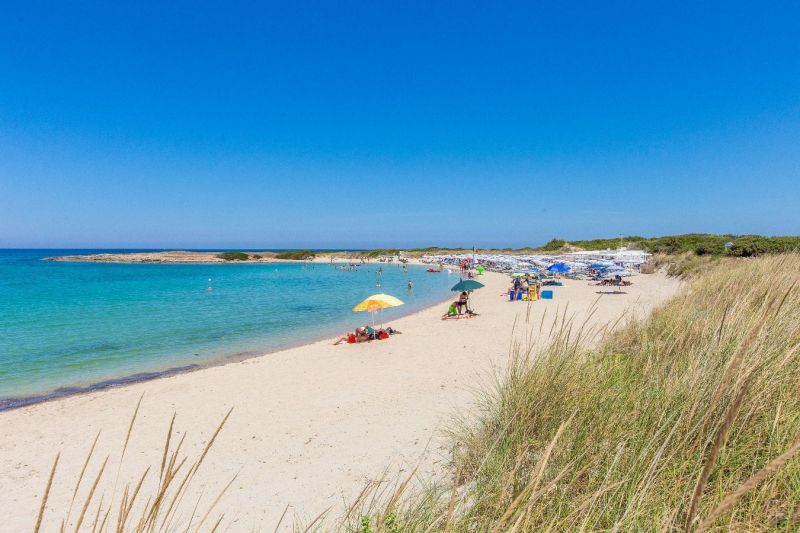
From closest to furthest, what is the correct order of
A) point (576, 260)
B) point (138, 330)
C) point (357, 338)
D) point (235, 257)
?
point (357, 338)
point (138, 330)
point (576, 260)
point (235, 257)

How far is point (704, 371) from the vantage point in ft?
8.15

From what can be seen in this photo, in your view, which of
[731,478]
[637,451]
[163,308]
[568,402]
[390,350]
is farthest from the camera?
[163,308]

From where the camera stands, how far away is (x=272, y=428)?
22.6 feet

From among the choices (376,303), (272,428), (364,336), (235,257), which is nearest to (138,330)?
(364,336)

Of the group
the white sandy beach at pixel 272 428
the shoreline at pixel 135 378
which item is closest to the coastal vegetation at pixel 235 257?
the shoreline at pixel 135 378

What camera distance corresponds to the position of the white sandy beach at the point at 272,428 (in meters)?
4.91

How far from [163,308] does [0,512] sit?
20.4 meters

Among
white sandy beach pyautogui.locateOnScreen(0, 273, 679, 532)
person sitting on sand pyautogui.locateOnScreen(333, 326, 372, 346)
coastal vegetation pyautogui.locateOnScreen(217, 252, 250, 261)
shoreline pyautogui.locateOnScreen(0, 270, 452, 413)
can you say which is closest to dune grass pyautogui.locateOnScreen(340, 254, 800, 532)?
white sandy beach pyautogui.locateOnScreen(0, 273, 679, 532)

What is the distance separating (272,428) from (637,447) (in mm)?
6063

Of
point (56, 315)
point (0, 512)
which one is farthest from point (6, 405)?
point (56, 315)

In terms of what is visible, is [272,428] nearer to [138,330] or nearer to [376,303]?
[376,303]

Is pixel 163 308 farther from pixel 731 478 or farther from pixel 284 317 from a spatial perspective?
pixel 731 478

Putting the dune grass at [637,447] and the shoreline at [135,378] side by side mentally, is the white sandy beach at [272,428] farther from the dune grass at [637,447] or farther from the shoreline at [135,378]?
the dune grass at [637,447]

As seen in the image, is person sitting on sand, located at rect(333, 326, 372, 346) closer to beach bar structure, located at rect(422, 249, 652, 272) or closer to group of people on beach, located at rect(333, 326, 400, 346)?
group of people on beach, located at rect(333, 326, 400, 346)
